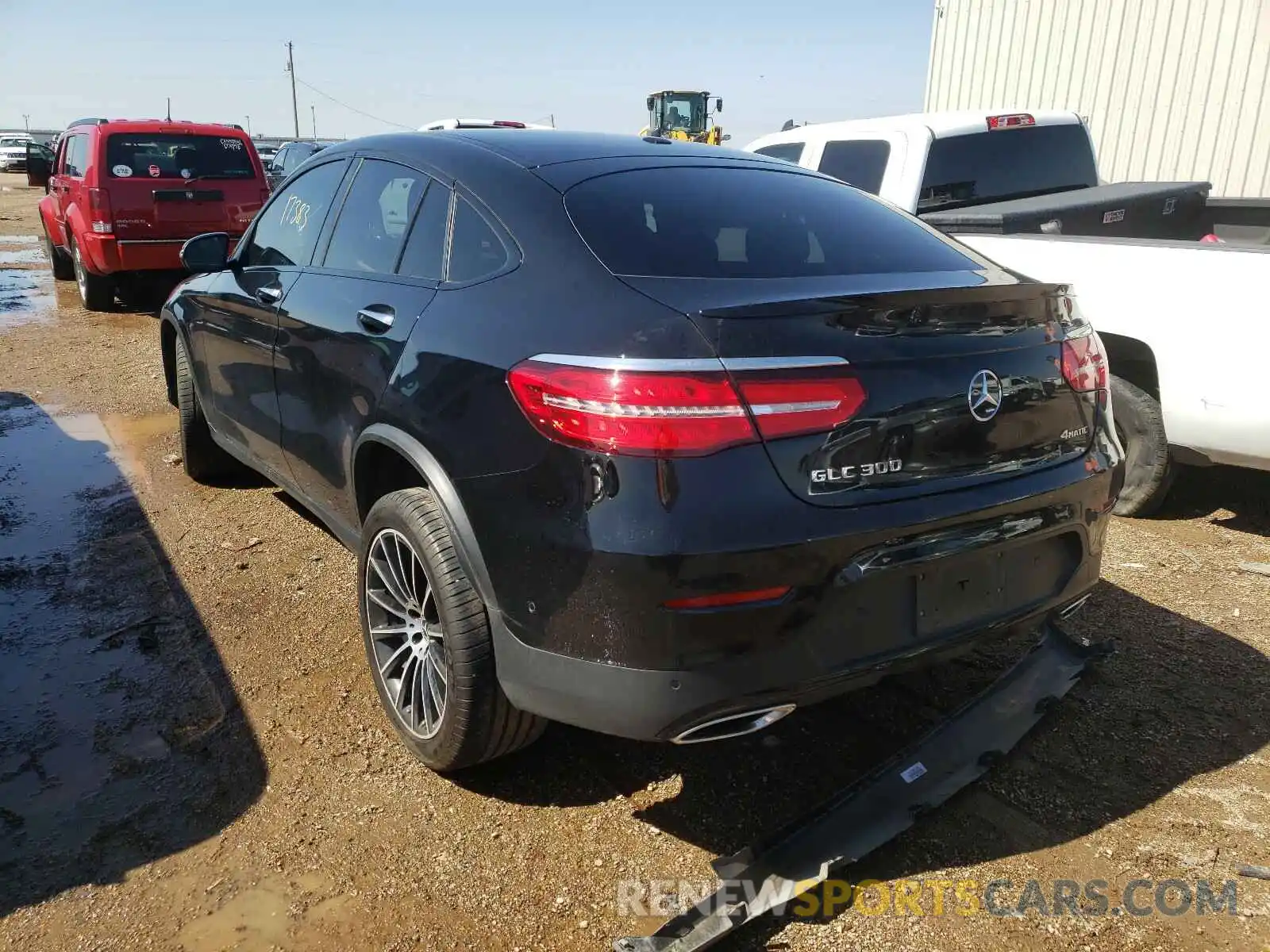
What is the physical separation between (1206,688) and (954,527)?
1624 millimetres

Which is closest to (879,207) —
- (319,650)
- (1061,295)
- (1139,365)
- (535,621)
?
(1061,295)

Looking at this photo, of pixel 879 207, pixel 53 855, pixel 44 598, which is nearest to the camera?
pixel 53 855

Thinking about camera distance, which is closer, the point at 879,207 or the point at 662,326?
the point at 662,326

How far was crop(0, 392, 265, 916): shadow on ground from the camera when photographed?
2516 millimetres

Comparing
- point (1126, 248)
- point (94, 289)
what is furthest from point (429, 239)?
point (94, 289)

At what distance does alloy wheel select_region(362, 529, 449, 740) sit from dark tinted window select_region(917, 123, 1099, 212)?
4176mm

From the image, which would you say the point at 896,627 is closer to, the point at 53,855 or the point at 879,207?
the point at 879,207

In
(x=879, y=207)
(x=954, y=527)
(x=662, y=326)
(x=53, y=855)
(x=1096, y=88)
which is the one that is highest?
(x=1096, y=88)

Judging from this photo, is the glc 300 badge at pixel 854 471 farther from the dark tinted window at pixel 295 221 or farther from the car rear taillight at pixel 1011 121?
the car rear taillight at pixel 1011 121

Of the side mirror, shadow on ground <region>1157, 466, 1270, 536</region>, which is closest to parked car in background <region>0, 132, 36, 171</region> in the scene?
the side mirror

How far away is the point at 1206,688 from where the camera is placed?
3.22 meters

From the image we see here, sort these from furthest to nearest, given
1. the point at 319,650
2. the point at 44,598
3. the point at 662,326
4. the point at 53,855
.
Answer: the point at 44,598, the point at 319,650, the point at 53,855, the point at 662,326

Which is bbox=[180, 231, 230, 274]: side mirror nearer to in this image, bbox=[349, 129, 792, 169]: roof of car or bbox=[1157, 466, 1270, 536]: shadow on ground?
bbox=[349, 129, 792, 169]: roof of car

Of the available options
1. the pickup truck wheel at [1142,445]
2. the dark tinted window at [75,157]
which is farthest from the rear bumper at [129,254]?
the pickup truck wheel at [1142,445]
